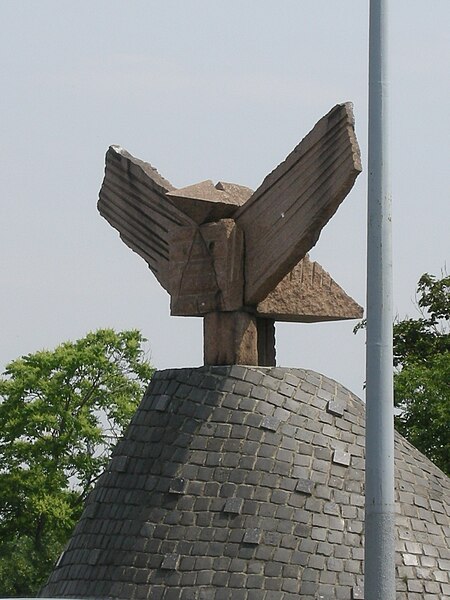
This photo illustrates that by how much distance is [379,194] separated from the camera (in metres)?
10.0

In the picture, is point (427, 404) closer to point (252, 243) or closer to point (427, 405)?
point (427, 405)

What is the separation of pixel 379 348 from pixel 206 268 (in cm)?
540

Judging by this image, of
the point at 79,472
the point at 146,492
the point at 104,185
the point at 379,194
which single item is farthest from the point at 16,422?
the point at 379,194

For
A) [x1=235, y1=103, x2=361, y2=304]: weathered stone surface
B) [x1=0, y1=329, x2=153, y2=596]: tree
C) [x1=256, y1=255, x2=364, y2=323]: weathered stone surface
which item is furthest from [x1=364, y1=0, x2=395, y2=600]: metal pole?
[x1=0, y1=329, x2=153, y2=596]: tree

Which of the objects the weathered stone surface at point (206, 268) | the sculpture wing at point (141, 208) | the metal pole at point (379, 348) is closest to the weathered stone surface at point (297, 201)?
the weathered stone surface at point (206, 268)

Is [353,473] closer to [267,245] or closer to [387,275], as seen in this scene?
[267,245]

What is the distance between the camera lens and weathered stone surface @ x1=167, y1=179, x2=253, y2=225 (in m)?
14.9

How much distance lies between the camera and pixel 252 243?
1470 centimetres

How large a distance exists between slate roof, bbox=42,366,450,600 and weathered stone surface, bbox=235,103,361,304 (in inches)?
42.2

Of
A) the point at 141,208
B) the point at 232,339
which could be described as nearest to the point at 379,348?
Result: the point at 232,339

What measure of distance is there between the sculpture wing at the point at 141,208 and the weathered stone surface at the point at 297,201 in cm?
89

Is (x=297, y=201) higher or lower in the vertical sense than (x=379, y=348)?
higher

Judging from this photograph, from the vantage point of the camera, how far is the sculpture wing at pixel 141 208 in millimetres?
15523

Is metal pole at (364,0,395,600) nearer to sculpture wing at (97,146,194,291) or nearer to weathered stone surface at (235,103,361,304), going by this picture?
weathered stone surface at (235,103,361,304)
